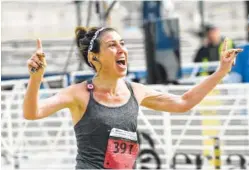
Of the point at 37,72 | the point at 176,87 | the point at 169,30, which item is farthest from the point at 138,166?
the point at 37,72

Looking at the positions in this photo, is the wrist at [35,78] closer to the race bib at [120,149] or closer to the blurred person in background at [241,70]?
the race bib at [120,149]

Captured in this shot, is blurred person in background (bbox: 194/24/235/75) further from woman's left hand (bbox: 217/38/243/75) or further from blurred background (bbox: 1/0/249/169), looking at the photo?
woman's left hand (bbox: 217/38/243/75)

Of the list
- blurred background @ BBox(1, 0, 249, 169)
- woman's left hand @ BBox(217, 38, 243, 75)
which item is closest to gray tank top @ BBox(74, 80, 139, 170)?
woman's left hand @ BBox(217, 38, 243, 75)

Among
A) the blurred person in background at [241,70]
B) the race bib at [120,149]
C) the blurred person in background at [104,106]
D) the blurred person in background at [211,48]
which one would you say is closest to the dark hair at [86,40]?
the blurred person in background at [104,106]

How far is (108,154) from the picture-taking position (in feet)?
10.7

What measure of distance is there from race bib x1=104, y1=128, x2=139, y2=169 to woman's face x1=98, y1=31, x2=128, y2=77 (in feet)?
1.05

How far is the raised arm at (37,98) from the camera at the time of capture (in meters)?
2.98

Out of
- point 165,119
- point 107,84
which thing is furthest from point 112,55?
point 165,119

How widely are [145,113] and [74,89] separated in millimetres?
4295

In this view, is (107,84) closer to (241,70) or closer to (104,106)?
(104,106)

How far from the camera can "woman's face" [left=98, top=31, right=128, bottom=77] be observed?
11.0 ft

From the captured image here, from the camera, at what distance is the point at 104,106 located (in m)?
3.29

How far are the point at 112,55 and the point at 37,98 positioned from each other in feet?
1.70

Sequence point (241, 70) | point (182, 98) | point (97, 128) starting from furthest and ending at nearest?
point (241, 70), point (182, 98), point (97, 128)
